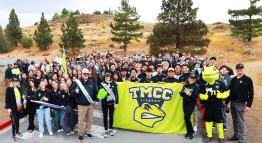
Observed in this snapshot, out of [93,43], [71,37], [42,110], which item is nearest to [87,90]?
[42,110]

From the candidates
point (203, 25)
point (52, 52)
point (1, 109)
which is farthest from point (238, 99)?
point (52, 52)

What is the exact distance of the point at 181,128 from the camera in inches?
416

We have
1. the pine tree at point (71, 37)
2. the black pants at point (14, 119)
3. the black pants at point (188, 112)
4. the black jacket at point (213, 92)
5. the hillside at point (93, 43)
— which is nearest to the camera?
the black jacket at point (213, 92)

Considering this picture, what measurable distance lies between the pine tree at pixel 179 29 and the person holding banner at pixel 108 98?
2936 cm

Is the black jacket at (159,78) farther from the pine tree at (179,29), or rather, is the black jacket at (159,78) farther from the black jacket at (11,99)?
the pine tree at (179,29)

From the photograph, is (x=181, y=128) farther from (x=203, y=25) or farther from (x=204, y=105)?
(x=203, y=25)

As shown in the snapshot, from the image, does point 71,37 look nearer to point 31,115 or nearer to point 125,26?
point 125,26

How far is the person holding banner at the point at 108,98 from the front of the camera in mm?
10469

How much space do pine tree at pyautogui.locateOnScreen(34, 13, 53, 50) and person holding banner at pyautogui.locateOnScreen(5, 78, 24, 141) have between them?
55.6 m

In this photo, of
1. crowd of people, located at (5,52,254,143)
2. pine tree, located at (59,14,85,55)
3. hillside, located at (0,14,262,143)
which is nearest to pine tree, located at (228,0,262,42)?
hillside, located at (0,14,262,143)

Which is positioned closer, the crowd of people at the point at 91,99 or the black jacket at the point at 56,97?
the crowd of people at the point at 91,99

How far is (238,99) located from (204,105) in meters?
0.88

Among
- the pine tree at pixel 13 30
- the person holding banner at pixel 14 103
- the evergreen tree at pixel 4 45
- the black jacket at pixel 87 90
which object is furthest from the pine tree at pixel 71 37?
the black jacket at pixel 87 90

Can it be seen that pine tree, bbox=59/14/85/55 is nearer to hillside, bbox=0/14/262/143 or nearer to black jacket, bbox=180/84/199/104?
hillside, bbox=0/14/262/143
